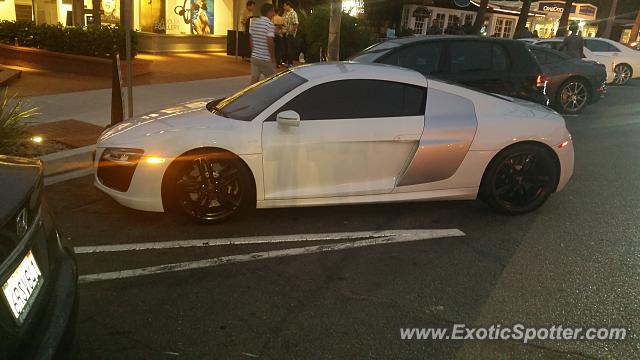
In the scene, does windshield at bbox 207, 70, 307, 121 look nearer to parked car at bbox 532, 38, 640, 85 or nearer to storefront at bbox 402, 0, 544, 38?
parked car at bbox 532, 38, 640, 85

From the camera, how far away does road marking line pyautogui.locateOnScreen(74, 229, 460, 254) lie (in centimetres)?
411

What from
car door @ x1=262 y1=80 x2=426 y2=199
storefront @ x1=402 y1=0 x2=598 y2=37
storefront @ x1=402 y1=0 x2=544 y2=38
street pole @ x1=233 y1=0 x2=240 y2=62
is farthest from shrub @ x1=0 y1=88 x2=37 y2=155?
storefront @ x1=402 y1=0 x2=544 y2=38

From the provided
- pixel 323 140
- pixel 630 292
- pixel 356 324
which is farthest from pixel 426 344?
pixel 323 140

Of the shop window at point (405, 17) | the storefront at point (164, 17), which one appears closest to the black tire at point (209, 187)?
the storefront at point (164, 17)

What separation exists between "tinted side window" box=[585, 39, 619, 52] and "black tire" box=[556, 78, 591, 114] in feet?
19.7

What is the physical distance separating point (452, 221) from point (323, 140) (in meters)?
A: 1.46

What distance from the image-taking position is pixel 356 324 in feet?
10.7

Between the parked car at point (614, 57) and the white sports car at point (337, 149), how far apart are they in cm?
1293

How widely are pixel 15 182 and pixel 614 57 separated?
60.1ft

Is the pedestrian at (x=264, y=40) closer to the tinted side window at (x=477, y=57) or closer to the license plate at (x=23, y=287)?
the tinted side window at (x=477, y=57)

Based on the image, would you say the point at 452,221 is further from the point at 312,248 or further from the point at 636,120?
the point at 636,120

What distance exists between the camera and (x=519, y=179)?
16.9 ft

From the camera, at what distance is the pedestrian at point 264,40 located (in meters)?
9.12

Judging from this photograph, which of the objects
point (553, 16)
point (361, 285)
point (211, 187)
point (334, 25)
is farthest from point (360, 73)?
point (553, 16)
